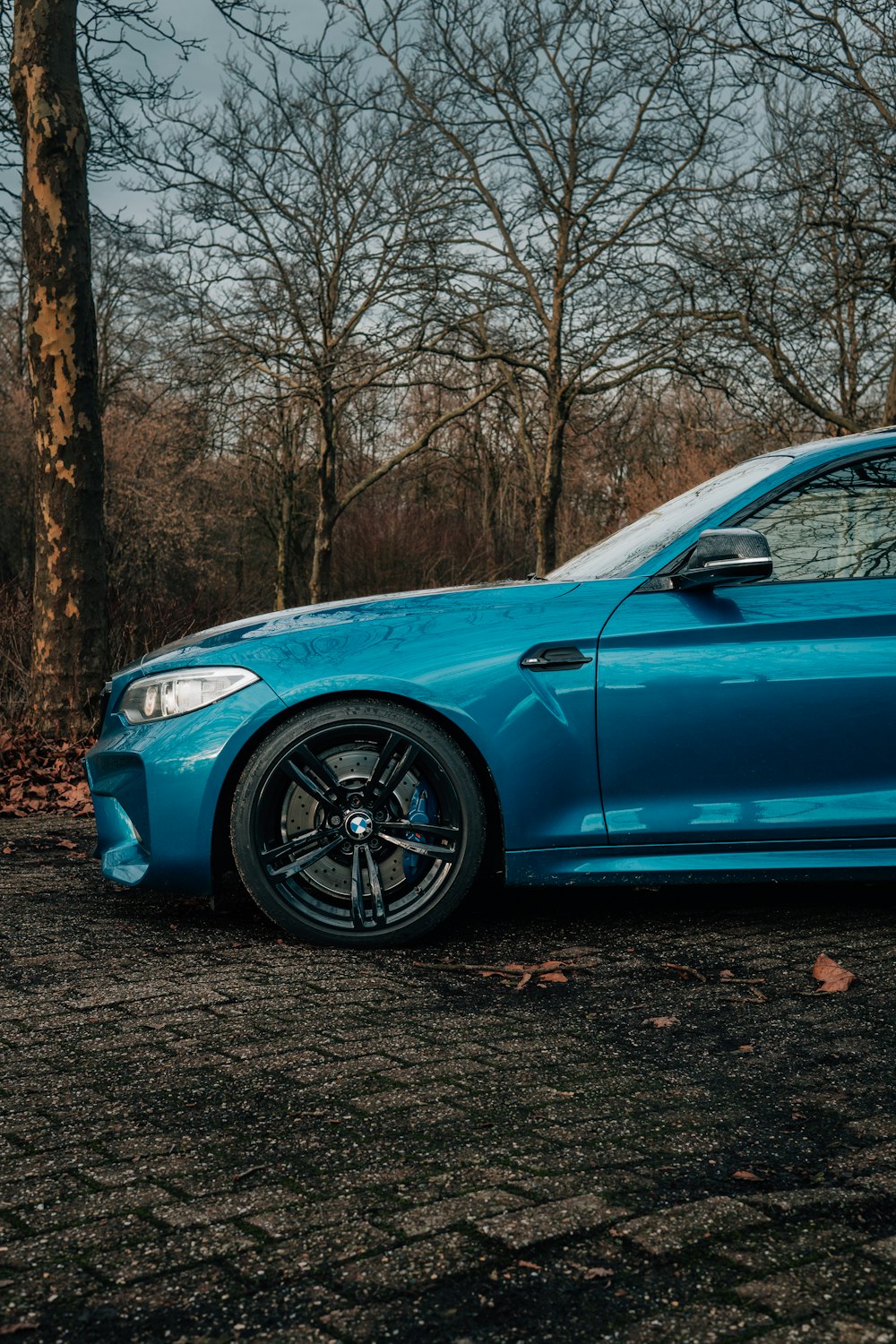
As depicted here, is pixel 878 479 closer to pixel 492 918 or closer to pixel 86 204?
pixel 492 918

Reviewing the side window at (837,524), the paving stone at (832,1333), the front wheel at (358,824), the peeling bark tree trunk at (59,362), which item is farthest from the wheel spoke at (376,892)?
the peeling bark tree trunk at (59,362)

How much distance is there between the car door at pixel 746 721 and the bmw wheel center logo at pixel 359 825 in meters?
0.76

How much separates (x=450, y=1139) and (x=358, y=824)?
1678 millimetres

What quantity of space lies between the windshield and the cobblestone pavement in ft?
4.12

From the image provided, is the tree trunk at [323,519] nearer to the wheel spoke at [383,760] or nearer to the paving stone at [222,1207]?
the wheel spoke at [383,760]

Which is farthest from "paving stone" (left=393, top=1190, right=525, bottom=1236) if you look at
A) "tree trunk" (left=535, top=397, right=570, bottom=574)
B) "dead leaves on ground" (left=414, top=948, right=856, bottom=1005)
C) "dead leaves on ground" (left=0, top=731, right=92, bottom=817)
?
"tree trunk" (left=535, top=397, right=570, bottom=574)

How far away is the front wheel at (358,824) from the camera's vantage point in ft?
13.8

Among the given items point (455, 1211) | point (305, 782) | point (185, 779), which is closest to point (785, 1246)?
point (455, 1211)

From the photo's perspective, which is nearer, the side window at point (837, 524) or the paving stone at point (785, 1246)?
the paving stone at point (785, 1246)

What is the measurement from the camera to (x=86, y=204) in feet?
33.2

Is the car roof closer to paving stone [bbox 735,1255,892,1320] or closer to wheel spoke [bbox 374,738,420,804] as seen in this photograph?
wheel spoke [bbox 374,738,420,804]

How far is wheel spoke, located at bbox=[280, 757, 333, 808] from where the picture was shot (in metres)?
4.22

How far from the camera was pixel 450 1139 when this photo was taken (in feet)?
8.61

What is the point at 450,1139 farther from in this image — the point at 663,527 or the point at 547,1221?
the point at 663,527
